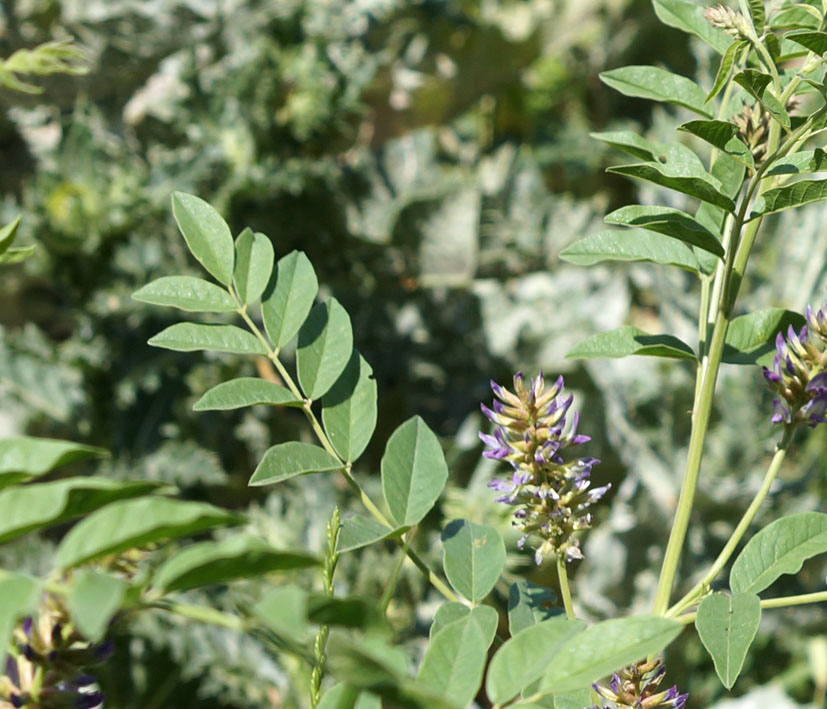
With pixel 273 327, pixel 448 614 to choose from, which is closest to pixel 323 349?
pixel 273 327

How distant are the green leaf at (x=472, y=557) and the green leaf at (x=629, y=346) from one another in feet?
0.30

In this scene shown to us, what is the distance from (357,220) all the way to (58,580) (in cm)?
135

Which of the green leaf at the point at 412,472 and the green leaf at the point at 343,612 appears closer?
the green leaf at the point at 343,612

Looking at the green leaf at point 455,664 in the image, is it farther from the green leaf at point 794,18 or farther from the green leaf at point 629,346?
the green leaf at point 794,18

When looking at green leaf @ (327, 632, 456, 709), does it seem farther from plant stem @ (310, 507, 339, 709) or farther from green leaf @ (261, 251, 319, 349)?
green leaf @ (261, 251, 319, 349)

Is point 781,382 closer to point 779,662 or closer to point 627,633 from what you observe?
point 627,633

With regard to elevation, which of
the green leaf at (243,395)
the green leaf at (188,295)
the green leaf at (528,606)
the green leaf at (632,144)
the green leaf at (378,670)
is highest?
the green leaf at (632,144)

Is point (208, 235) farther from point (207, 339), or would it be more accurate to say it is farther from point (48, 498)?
point (48, 498)

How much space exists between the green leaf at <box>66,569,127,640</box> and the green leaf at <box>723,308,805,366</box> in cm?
34

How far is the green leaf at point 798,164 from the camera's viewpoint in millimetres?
405

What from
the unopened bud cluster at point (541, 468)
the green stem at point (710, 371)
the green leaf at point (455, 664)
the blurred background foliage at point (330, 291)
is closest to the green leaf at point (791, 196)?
the green stem at point (710, 371)

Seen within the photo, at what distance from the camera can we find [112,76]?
5.08 ft

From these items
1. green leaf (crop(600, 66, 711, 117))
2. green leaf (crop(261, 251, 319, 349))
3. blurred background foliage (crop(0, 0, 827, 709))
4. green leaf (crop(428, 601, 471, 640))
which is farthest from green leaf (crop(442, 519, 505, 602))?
blurred background foliage (crop(0, 0, 827, 709))

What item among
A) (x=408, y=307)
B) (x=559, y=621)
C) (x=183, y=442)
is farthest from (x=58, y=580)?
(x=408, y=307)
